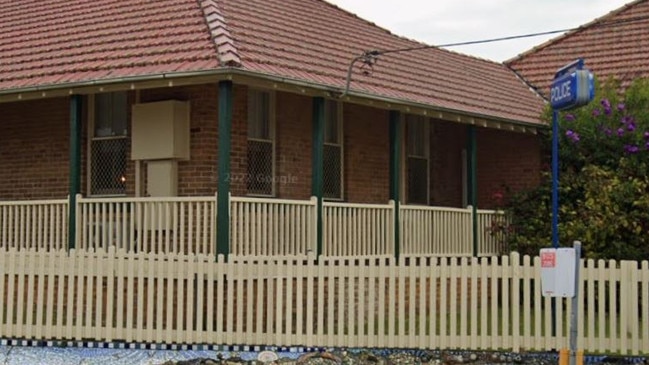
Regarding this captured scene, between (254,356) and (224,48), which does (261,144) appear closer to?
(224,48)

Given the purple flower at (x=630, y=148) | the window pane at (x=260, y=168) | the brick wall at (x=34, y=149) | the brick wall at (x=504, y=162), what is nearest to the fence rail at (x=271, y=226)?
the window pane at (x=260, y=168)

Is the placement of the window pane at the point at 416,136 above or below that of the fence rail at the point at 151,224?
above

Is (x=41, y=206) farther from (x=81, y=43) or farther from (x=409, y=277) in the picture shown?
(x=409, y=277)

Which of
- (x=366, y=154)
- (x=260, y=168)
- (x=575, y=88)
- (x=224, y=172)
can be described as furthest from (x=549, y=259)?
(x=366, y=154)

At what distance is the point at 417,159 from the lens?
57.8 feet

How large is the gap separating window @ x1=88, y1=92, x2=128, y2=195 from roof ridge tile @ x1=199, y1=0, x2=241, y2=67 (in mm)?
1881

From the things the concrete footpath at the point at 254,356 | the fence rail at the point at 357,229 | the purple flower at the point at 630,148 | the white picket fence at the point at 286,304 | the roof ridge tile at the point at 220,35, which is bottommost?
the concrete footpath at the point at 254,356

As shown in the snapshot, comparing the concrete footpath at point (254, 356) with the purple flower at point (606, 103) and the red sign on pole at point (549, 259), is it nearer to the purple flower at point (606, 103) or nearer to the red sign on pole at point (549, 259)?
the red sign on pole at point (549, 259)

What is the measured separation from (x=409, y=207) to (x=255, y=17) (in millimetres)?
3829

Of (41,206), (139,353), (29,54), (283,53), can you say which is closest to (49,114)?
(29,54)

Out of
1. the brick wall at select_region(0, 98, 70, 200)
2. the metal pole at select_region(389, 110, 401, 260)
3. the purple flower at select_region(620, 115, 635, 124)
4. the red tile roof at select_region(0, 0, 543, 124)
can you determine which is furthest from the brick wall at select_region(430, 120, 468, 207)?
the brick wall at select_region(0, 98, 70, 200)

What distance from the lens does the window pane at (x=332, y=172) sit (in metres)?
15.5

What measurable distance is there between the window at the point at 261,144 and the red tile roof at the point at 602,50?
7842 millimetres

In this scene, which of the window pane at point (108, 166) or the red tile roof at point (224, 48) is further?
the window pane at point (108, 166)
